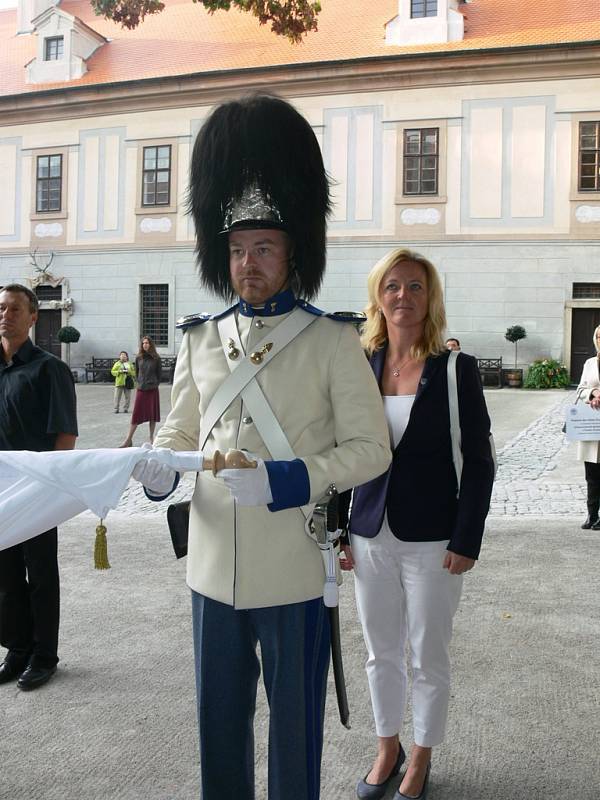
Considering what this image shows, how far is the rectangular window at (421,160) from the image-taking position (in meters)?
23.7

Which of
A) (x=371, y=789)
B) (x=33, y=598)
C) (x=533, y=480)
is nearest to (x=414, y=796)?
(x=371, y=789)

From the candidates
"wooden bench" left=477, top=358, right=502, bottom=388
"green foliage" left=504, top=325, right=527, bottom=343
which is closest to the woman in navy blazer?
"wooden bench" left=477, top=358, right=502, bottom=388

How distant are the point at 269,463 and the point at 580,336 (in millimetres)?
23180

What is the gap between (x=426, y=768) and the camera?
274cm

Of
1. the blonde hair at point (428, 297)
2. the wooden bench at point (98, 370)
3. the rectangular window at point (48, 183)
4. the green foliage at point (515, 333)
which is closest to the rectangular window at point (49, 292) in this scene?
the rectangular window at point (48, 183)

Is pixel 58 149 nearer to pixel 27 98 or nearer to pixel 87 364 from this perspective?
pixel 27 98

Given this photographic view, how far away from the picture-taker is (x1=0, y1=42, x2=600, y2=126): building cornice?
22.5m

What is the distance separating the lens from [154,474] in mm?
2078

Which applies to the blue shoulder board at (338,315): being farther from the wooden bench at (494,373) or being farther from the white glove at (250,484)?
the wooden bench at (494,373)

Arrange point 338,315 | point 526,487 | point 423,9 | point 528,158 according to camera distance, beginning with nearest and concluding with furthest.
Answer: point 338,315, point 526,487, point 528,158, point 423,9

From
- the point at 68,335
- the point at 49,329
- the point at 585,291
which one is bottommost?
the point at 68,335

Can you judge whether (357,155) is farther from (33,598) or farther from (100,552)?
(100,552)

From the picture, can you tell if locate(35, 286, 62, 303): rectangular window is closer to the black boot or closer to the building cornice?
the building cornice

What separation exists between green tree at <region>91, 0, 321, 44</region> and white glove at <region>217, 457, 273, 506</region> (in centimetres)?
591
